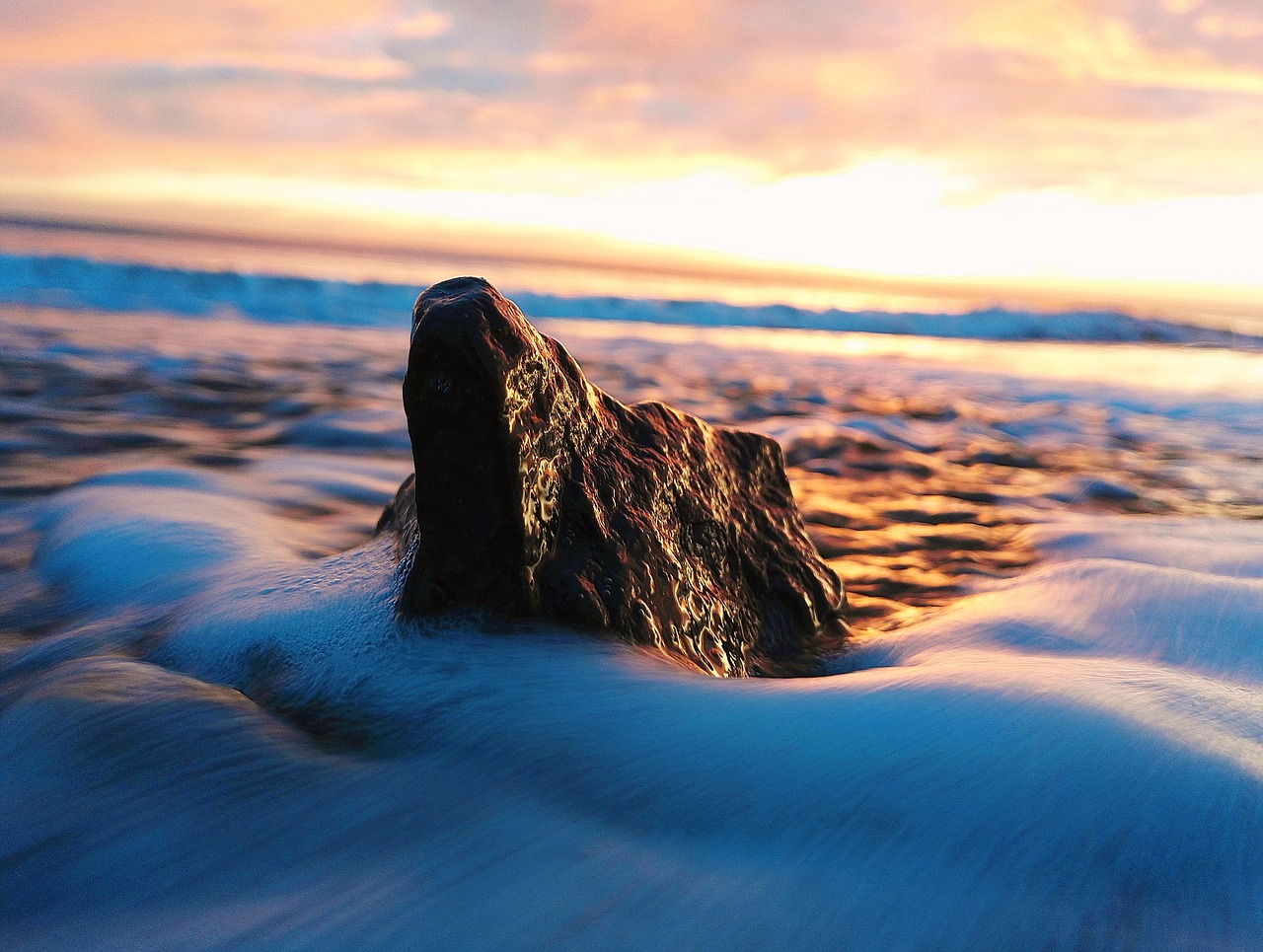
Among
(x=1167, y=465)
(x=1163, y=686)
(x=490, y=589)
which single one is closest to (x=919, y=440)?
(x=1167, y=465)

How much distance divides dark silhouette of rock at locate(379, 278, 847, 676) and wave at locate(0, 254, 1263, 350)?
10967 millimetres

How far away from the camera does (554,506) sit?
1.76 meters

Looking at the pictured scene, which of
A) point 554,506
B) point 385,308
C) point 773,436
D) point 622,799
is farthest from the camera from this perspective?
point 385,308

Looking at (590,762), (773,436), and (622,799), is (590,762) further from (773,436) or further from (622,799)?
(773,436)

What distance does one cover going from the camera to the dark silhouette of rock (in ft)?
5.33

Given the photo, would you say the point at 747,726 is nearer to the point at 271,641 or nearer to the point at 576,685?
the point at 576,685

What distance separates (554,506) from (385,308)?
13.5m

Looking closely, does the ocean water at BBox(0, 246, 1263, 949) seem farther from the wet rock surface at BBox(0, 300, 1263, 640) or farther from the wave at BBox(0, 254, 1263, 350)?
the wave at BBox(0, 254, 1263, 350)

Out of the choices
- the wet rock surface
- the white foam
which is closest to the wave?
the wet rock surface

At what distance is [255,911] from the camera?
3.60 ft

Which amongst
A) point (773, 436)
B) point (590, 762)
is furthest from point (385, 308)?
point (590, 762)

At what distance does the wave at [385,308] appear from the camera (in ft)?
40.3

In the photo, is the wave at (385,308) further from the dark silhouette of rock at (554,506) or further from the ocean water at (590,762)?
the dark silhouette of rock at (554,506)

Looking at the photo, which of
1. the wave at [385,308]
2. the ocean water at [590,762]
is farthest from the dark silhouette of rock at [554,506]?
the wave at [385,308]
